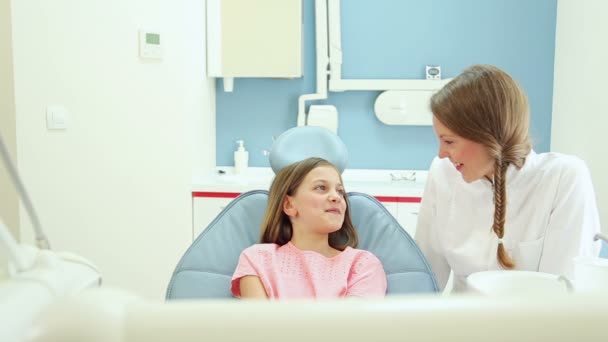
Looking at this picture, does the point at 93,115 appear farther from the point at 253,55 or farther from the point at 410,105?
the point at 410,105

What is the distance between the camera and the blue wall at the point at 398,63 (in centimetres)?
322

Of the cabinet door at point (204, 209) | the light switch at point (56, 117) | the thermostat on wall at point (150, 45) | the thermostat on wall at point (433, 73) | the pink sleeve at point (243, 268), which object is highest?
the thermostat on wall at point (150, 45)

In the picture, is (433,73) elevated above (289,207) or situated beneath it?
elevated above

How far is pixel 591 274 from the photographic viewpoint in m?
1.13

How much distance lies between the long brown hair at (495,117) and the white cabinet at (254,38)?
1616 millimetres

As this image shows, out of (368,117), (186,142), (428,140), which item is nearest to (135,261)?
(186,142)

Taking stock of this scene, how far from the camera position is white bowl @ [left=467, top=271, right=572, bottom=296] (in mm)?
1150


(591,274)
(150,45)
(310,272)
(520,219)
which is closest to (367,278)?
(310,272)

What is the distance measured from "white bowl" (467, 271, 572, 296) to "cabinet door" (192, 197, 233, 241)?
1876mm

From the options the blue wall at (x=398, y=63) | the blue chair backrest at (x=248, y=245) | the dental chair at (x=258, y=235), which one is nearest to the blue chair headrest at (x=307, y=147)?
the dental chair at (x=258, y=235)

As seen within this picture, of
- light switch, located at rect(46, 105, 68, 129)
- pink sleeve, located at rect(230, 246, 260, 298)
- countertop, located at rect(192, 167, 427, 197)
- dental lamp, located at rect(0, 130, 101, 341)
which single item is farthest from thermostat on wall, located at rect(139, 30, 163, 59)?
dental lamp, located at rect(0, 130, 101, 341)

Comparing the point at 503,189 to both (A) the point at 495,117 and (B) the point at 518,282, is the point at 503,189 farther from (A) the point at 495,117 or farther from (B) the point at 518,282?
(B) the point at 518,282

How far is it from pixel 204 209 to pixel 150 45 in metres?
0.79

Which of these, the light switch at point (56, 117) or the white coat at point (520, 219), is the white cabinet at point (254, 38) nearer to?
the light switch at point (56, 117)
